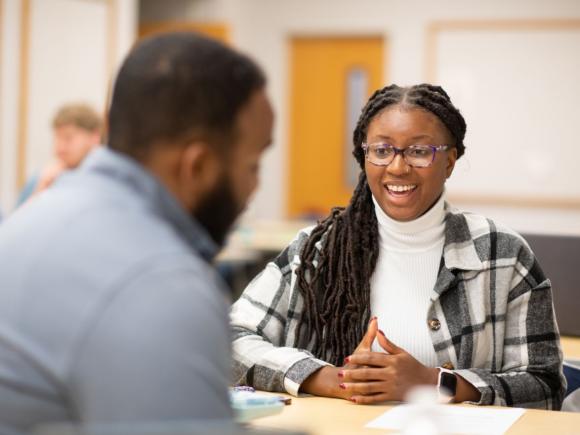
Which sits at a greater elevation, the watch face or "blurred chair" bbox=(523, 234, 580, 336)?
"blurred chair" bbox=(523, 234, 580, 336)

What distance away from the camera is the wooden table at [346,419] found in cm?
173

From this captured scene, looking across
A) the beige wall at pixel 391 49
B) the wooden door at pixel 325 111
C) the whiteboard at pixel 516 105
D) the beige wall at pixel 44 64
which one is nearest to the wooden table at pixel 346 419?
the beige wall at pixel 44 64

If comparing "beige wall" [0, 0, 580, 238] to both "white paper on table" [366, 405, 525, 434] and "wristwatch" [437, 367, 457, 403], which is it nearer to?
"wristwatch" [437, 367, 457, 403]

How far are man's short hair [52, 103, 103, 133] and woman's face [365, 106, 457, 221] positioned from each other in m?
3.21

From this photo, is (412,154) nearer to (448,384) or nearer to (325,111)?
(448,384)

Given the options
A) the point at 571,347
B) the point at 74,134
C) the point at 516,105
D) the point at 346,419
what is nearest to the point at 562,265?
the point at 571,347

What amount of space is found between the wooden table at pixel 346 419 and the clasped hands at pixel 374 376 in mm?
25

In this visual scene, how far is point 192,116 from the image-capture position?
110 centimetres

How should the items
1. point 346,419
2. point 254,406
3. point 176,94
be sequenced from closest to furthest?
point 176,94 → point 254,406 → point 346,419

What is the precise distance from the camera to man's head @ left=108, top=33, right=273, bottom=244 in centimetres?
110

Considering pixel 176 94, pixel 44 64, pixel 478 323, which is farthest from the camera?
pixel 44 64

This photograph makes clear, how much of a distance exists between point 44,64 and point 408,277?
197 inches

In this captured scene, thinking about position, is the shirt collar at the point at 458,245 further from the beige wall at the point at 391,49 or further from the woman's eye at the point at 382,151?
the beige wall at the point at 391,49

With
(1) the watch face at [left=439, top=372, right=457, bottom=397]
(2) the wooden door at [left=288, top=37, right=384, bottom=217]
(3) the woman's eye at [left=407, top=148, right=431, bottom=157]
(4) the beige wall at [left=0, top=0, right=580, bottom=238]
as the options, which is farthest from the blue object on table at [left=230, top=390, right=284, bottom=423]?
(2) the wooden door at [left=288, top=37, right=384, bottom=217]
